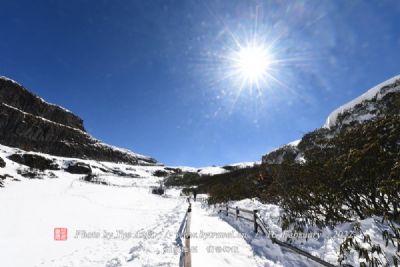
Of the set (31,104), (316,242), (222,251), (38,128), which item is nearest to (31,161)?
(222,251)

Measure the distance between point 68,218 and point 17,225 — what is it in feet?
9.99

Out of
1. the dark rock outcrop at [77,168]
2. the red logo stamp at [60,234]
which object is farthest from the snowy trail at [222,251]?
the dark rock outcrop at [77,168]

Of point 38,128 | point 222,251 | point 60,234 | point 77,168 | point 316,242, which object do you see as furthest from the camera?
point 38,128

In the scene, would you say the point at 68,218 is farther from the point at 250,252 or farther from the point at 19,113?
the point at 19,113

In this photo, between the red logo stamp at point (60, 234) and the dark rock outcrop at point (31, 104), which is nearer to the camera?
the red logo stamp at point (60, 234)

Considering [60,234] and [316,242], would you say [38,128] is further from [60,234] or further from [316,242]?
[316,242]

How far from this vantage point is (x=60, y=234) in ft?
38.5

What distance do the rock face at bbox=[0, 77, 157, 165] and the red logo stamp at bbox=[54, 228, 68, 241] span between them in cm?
13146

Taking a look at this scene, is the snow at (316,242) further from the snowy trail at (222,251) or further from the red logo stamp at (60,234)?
the red logo stamp at (60,234)

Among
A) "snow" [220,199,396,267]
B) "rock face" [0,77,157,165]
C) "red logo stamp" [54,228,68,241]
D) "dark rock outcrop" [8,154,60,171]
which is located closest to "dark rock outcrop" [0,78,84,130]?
"rock face" [0,77,157,165]

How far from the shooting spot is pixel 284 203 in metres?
9.94

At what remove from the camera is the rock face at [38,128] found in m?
122

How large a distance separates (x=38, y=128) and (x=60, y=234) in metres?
144

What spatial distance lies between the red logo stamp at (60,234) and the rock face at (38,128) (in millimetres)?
131457
